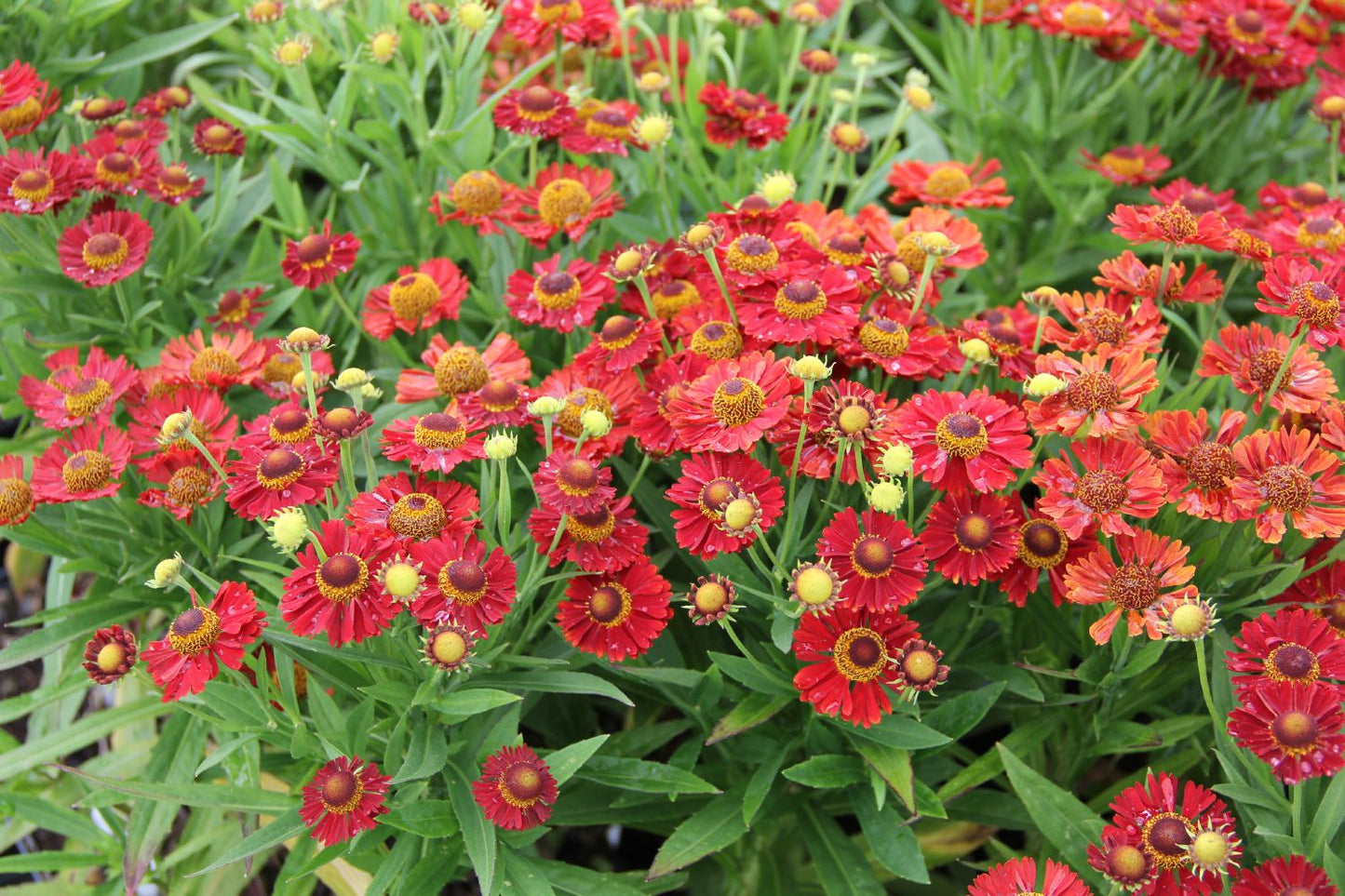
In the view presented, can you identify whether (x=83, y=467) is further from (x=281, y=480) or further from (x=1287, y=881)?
(x=1287, y=881)

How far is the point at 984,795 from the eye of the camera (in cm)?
193

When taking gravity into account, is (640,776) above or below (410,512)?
below

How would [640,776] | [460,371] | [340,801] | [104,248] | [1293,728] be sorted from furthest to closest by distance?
[104,248] → [460,371] → [640,776] → [340,801] → [1293,728]

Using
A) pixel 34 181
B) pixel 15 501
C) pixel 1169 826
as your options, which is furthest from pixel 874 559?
pixel 34 181

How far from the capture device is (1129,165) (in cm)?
254

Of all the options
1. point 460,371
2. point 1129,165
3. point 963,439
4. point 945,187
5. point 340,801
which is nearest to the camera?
point 340,801

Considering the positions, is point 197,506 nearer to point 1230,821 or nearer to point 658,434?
point 658,434

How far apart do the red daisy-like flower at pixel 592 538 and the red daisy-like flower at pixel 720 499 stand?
76 millimetres

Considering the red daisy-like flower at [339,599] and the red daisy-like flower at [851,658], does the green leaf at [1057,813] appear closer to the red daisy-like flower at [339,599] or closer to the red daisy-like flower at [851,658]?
the red daisy-like flower at [851,658]

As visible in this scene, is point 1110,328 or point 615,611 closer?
point 615,611

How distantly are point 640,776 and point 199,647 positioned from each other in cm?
65

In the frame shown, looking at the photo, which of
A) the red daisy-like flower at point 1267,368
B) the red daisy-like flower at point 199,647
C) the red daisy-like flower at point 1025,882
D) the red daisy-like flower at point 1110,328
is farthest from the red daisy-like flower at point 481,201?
the red daisy-like flower at point 1025,882

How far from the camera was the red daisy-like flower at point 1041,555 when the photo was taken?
163 centimetres

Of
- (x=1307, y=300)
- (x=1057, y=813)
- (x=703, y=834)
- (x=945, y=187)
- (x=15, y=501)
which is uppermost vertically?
(x=1307, y=300)
